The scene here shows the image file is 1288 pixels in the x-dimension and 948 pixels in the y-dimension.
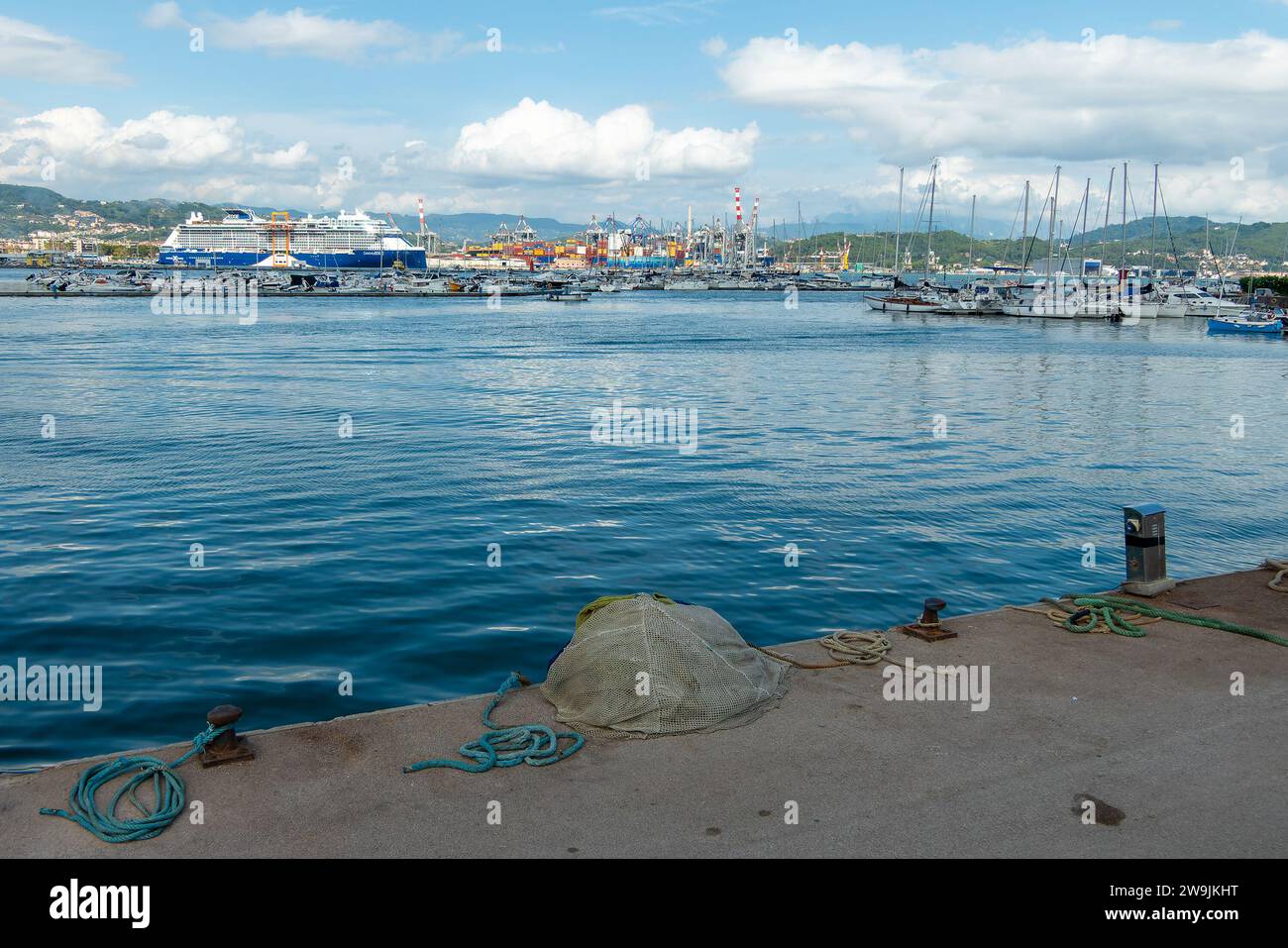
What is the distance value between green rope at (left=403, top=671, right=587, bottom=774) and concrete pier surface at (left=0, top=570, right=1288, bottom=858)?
0.21 ft

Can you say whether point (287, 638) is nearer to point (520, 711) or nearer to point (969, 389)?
point (520, 711)

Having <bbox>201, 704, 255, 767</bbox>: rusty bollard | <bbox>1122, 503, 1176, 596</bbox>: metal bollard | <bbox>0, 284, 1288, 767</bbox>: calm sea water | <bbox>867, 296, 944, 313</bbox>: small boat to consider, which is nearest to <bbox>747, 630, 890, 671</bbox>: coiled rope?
<bbox>1122, 503, 1176, 596</bbox>: metal bollard

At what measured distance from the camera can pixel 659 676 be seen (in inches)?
249

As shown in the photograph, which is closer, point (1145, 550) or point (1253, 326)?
point (1145, 550)

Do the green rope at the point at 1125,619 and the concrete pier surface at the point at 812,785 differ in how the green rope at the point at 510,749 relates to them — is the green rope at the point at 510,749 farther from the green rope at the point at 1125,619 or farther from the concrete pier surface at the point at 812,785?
the green rope at the point at 1125,619

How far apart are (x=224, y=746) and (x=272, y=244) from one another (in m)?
160

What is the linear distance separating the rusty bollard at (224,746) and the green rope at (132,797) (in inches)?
1.4

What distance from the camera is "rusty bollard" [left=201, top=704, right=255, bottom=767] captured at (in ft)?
18.3

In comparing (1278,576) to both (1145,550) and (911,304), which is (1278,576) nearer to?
(1145,550)

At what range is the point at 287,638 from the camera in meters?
10.2

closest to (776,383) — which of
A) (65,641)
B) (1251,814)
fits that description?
(65,641)

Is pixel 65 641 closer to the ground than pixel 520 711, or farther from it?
closer to the ground

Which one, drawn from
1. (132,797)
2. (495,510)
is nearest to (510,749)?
(132,797)
